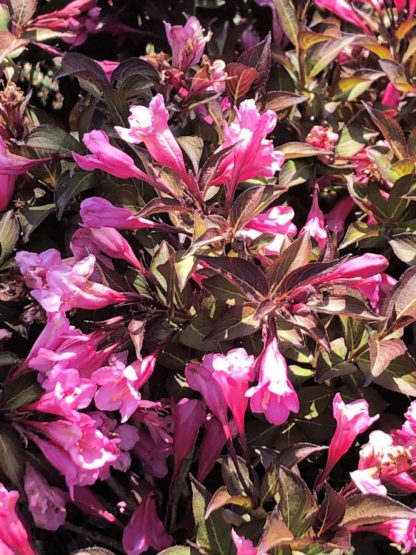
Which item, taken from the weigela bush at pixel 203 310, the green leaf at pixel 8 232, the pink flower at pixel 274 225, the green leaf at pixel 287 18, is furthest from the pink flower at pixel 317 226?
Answer: the green leaf at pixel 8 232

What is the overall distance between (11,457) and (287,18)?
1217 mm

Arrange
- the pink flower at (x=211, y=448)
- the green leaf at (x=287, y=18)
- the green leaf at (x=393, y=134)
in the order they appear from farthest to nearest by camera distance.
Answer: the green leaf at (x=287, y=18) < the green leaf at (x=393, y=134) < the pink flower at (x=211, y=448)

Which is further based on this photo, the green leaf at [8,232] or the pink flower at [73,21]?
the pink flower at [73,21]

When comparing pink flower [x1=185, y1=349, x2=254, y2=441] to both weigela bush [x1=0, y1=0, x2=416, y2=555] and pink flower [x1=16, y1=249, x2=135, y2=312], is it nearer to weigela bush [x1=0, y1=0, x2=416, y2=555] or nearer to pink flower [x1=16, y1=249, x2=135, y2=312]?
weigela bush [x1=0, y1=0, x2=416, y2=555]

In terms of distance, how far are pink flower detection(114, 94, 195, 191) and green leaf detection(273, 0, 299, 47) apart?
665 mm

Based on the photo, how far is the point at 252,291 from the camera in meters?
1.36

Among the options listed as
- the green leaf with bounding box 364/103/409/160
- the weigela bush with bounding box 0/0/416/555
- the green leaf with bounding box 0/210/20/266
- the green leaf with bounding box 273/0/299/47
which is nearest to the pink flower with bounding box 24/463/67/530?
the weigela bush with bounding box 0/0/416/555

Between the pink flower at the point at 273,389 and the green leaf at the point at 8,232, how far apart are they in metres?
0.54

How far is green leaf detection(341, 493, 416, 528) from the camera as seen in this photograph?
1.25 metres

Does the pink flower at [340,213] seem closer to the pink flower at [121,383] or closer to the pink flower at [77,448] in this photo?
the pink flower at [121,383]

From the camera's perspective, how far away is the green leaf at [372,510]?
125cm

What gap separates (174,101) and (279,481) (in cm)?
84

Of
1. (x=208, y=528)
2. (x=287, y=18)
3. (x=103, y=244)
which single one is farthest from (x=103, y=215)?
(x=287, y=18)

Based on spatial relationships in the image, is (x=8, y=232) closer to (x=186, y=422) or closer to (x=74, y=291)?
(x=74, y=291)
